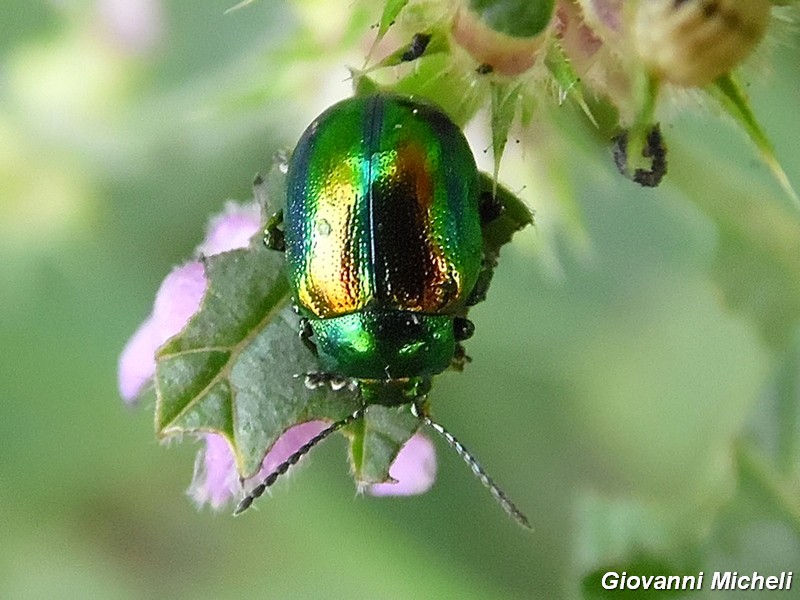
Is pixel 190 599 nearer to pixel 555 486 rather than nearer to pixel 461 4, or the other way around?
pixel 555 486

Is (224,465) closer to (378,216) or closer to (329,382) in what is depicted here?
(329,382)

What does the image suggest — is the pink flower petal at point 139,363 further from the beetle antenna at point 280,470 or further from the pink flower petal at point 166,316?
the beetle antenna at point 280,470

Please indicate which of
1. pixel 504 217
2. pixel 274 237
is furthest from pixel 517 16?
pixel 274 237

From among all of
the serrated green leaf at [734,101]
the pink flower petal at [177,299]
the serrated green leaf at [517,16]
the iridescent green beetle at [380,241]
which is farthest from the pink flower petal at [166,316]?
the serrated green leaf at [734,101]

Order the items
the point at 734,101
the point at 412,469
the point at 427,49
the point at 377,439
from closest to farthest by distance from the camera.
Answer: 1. the point at 734,101
2. the point at 427,49
3. the point at 377,439
4. the point at 412,469

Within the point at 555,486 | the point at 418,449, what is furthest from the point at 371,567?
the point at 418,449

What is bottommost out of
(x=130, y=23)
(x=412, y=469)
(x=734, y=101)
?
(x=412, y=469)
